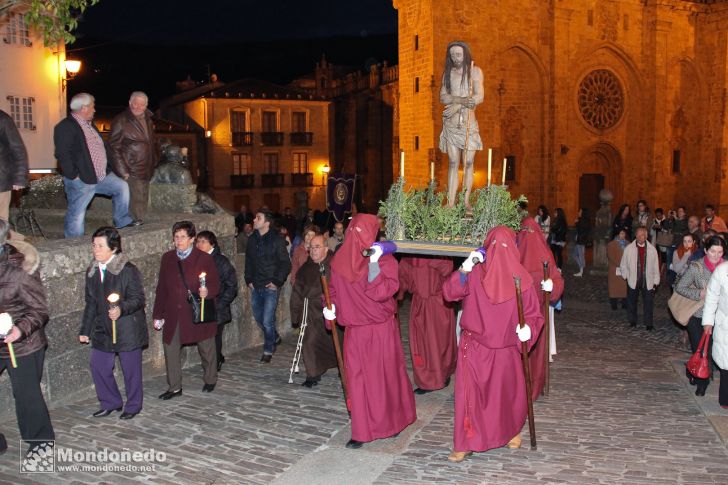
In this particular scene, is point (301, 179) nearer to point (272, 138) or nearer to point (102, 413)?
point (272, 138)

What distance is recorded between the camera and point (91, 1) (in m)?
8.16

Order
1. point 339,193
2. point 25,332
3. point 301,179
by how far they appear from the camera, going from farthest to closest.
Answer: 1. point 301,179
2. point 339,193
3. point 25,332

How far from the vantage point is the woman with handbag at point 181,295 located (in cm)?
783

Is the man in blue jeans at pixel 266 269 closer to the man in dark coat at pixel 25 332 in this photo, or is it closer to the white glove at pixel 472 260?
the man in dark coat at pixel 25 332

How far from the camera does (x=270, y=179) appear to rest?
1810 inches

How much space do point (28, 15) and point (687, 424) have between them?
847cm

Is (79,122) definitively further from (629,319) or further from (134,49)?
(134,49)

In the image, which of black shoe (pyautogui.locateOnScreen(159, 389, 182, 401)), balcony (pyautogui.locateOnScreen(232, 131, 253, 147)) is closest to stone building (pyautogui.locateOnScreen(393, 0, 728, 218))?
balcony (pyautogui.locateOnScreen(232, 131, 253, 147))

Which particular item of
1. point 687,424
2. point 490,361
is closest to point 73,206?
point 490,361

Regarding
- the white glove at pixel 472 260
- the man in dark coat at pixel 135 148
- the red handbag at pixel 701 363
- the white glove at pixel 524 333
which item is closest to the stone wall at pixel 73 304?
the man in dark coat at pixel 135 148

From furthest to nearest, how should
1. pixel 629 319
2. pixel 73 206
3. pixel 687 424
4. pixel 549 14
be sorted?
pixel 549 14
pixel 629 319
pixel 73 206
pixel 687 424

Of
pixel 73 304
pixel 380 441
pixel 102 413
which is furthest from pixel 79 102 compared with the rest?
pixel 380 441

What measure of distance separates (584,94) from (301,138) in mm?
20307

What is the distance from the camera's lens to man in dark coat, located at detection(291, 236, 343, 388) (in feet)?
28.7
